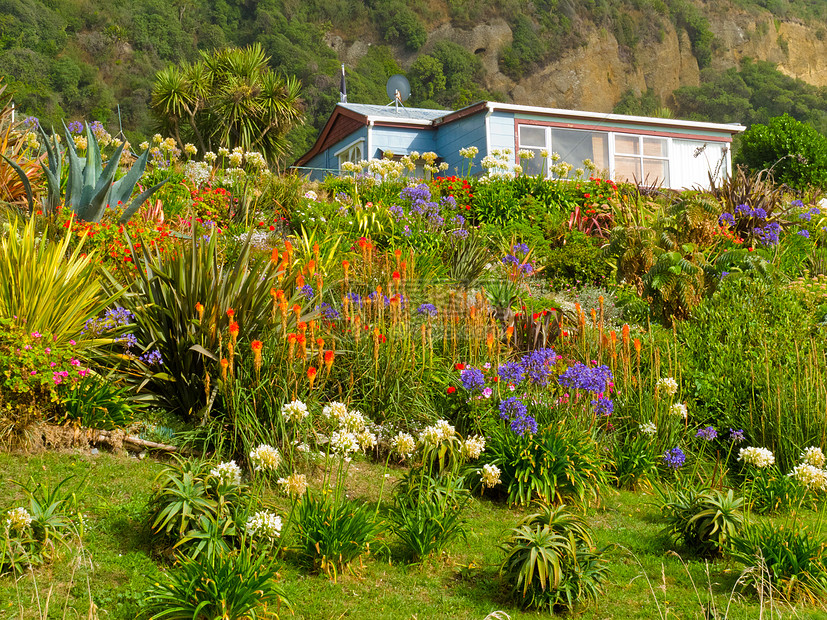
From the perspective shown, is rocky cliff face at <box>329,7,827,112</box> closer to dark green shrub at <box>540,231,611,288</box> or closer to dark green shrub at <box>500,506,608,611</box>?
dark green shrub at <box>540,231,611,288</box>

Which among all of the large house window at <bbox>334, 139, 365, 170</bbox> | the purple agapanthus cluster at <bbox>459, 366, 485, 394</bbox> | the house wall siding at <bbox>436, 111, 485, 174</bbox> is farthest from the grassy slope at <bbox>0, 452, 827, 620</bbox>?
the large house window at <bbox>334, 139, 365, 170</bbox>

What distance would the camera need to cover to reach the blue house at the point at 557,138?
19359mm

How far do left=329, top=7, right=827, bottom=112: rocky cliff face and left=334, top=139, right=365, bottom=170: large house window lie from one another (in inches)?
1396

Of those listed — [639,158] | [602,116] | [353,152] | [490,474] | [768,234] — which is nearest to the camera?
[490,474]

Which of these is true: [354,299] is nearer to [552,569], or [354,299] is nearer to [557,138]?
[552,569]

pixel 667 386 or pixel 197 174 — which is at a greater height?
pixel 197 174

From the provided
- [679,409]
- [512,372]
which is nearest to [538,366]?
[512,372]

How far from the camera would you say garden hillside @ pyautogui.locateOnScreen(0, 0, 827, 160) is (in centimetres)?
4009

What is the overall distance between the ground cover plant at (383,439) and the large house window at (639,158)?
486 inches

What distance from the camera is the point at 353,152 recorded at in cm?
2220

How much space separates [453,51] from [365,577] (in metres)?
55.3

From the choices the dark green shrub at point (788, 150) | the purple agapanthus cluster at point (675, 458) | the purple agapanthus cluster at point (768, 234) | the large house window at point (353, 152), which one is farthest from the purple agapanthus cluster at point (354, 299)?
the dark green shrub at point (788, 150)

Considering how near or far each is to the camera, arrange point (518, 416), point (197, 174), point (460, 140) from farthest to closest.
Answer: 1. point (460, 140)
2. point (197, 174)
3. point (518, 416)

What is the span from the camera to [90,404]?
500 cm
